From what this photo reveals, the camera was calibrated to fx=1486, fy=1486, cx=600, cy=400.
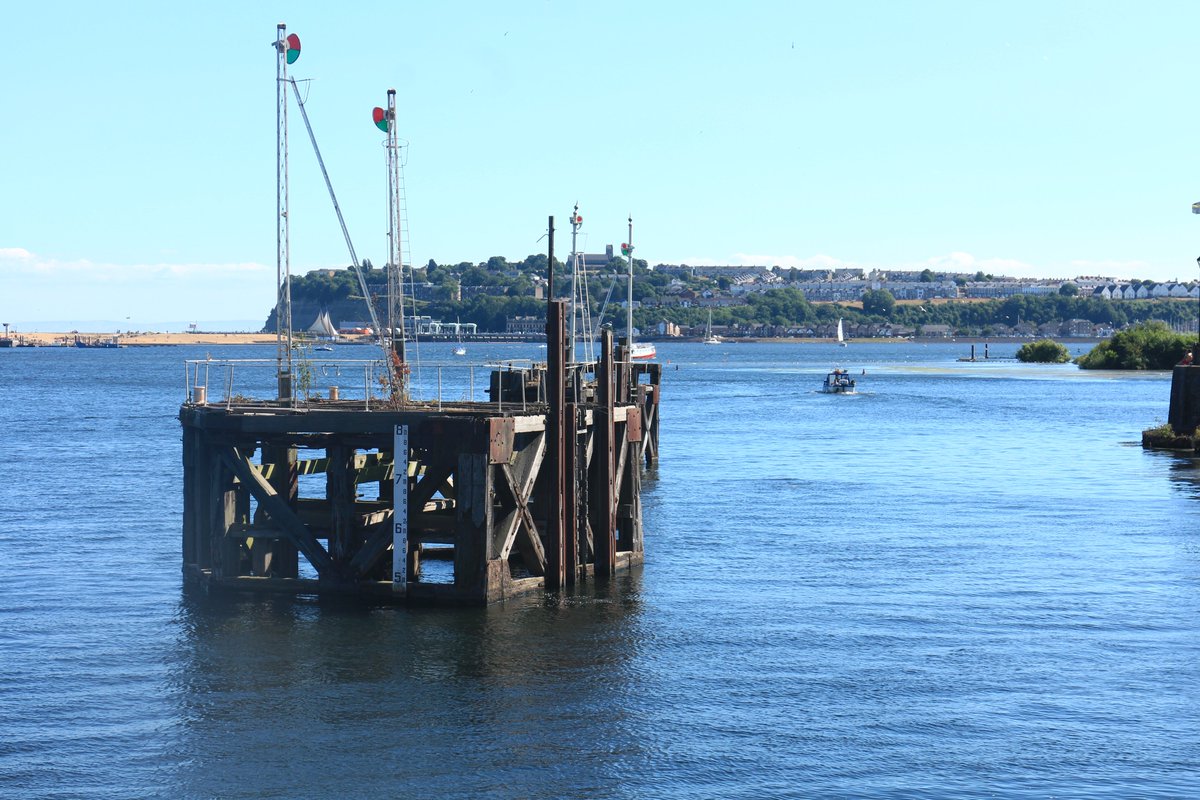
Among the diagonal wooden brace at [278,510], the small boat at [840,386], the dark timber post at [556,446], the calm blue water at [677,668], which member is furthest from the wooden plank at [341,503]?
the small boat at [840,386]

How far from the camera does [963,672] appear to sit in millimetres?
25641

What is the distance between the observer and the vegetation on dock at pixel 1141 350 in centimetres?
15700

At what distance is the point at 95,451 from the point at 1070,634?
1988 inches

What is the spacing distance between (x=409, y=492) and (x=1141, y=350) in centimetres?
14679

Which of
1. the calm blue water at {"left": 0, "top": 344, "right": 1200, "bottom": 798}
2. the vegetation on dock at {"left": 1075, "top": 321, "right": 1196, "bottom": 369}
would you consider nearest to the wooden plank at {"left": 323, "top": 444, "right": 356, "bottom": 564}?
the calm blue water at {"left": 0, "top": 344, "right": 1200, "bottom": 798}

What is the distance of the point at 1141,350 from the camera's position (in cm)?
16162

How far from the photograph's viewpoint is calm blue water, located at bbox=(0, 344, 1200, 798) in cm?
2055

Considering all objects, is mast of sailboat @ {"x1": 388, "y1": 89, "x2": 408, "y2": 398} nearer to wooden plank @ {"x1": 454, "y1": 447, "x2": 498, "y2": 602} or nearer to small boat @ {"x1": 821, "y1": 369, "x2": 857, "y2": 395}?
wooden plank @ {"x1": 454, "y1": 447, "x2": 498, "y2": 602}

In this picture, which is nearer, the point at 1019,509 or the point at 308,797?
the point at 308,797

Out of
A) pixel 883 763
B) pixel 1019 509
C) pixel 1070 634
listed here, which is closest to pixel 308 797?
pixel 883 763

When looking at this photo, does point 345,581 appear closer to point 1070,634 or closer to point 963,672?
point 963,672

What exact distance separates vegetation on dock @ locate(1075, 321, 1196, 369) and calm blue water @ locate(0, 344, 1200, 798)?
116634 mm

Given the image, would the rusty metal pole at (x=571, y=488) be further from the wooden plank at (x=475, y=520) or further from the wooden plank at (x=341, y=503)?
the wooden plank at (x=341, y=503)

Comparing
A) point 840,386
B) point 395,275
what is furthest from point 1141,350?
point 395,275
